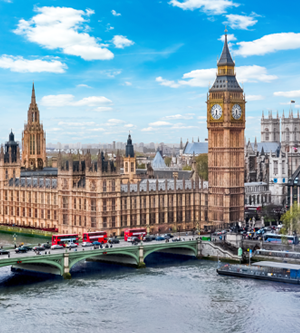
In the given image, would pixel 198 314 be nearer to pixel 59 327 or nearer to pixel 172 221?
pixel 59 327

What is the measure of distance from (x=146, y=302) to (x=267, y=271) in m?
21.3

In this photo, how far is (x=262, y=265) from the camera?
95.4 meters

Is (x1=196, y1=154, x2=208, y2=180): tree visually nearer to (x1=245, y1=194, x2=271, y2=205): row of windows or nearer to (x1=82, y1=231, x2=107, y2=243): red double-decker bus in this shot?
(x1=245, y1=194, x2=271, y2=205): row of windows

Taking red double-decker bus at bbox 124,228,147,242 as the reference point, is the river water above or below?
below

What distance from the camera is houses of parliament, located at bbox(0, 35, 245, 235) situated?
382 ft

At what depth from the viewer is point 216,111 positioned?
125438 millimetres

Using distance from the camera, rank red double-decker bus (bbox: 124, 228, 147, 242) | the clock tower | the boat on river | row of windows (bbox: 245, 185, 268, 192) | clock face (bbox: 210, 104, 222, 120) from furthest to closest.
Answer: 1. row of windows (bbox: 245, 185, 268, 192)
2. clock face (bbox: 210, 104, 222, 120)
3. the clock tower
4. red double-decker bus (bbox: 124, 228, 147, 242)
5. the boat on river

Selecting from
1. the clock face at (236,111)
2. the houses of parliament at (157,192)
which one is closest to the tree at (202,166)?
the houses of parliament at (157,192)

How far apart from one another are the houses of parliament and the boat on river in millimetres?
27774

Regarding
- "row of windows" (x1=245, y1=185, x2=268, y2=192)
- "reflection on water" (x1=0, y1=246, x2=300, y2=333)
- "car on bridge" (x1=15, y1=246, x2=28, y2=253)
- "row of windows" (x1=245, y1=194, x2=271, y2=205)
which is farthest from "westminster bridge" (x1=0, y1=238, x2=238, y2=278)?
"row of windows" (x1=245, y1=185, x2=268, y2=192)

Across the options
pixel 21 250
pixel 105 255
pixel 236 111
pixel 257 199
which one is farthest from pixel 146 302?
pixel 257 199

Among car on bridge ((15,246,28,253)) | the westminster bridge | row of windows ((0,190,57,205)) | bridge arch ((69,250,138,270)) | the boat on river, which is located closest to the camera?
the westminster bridge

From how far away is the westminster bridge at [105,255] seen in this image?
90.0 m

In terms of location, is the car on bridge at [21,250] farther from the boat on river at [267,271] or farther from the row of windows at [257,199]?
the row of windows at [257,199]
